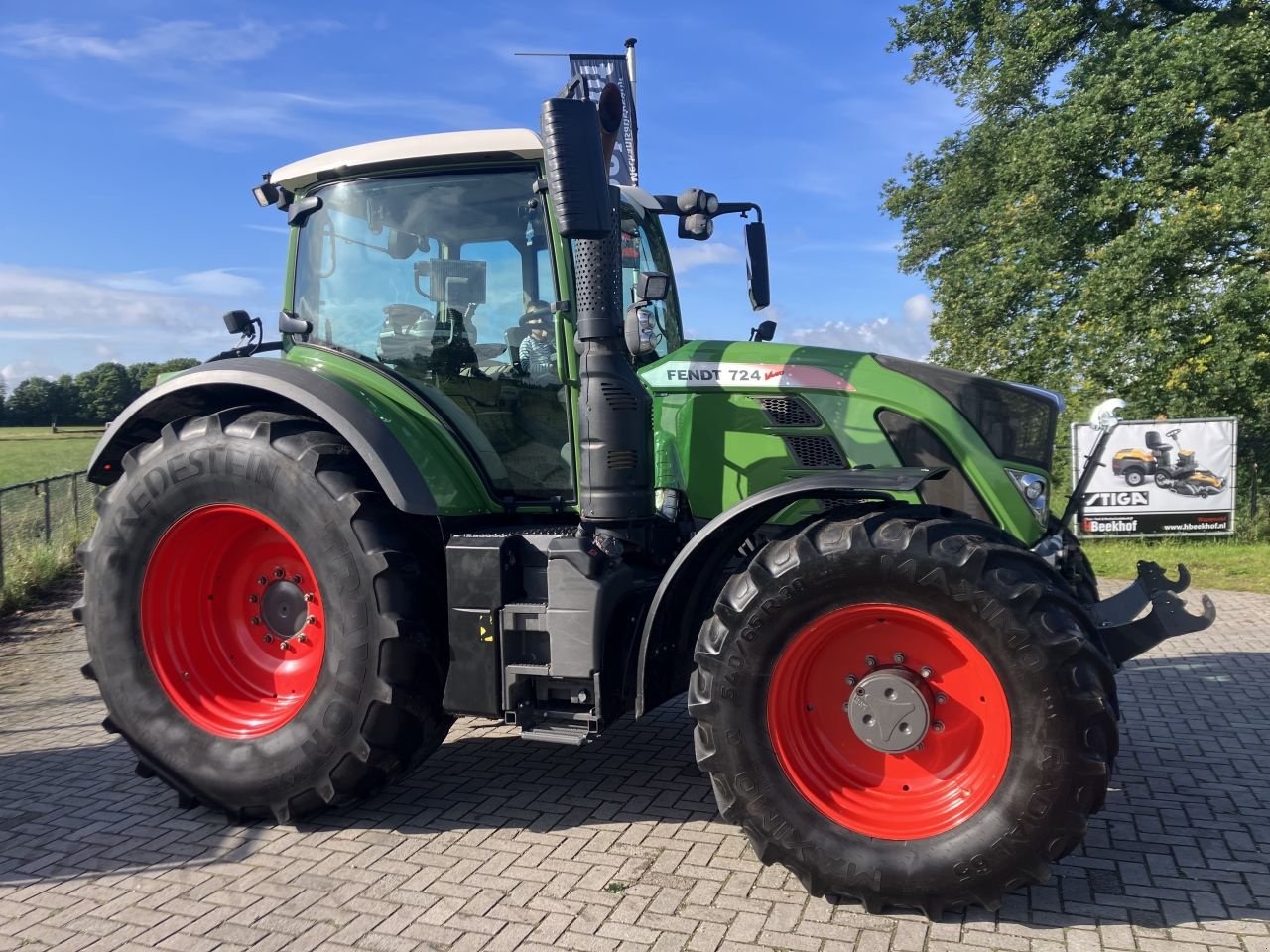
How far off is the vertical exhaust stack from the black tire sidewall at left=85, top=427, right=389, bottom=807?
3.12 feet

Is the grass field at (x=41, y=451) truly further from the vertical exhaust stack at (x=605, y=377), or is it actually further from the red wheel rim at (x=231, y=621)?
the vertical exhaust stack at (x=605, y=377)

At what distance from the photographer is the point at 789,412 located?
395 cm

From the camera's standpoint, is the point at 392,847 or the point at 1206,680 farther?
the point at 1206,680

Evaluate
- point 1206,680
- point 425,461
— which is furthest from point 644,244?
point 1206,680

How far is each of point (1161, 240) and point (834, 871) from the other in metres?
14.6

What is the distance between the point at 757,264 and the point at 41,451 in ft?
117

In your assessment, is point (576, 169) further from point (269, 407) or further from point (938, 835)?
point (938, 835)

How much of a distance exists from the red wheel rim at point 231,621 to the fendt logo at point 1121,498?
10.5 metres

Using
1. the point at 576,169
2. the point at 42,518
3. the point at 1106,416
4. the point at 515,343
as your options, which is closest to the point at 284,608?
the point at 515,343

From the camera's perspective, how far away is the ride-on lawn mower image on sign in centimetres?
1188

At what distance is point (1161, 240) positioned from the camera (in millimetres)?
14758

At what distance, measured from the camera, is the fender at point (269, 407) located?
3752 millimetres

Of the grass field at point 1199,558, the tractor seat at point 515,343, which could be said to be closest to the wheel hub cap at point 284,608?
the tractor seat at point 515,343

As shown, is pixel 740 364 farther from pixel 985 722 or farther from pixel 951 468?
pixel 985 722
